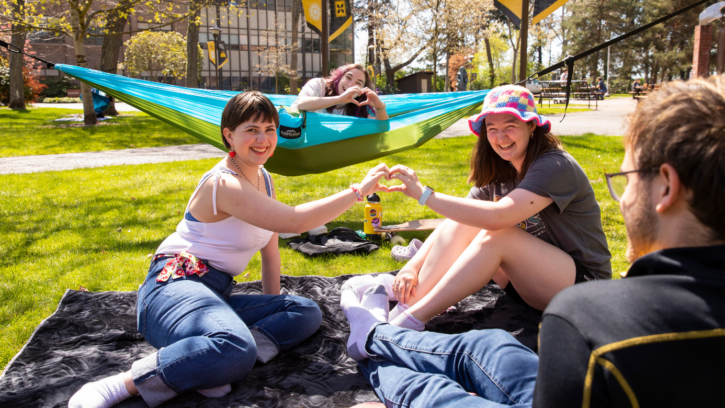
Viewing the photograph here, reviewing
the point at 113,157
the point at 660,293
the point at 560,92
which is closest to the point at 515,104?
the point at 660,293

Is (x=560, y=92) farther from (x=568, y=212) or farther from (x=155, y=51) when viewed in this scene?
(x=568, y=212)

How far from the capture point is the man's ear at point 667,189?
0.82 m

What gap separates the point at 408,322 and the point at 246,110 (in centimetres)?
103

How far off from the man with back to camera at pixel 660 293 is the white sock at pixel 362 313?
104cm

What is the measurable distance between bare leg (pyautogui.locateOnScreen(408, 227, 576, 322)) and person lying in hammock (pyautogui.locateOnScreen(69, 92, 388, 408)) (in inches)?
18.6

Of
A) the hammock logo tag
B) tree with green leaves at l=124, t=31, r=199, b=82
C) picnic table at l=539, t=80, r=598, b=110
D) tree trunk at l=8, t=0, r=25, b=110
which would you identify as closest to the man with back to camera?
the hammock logo tag

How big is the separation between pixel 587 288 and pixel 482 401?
546mm

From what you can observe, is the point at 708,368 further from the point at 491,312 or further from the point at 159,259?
the point at 159,259

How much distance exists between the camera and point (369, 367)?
68.2 inches

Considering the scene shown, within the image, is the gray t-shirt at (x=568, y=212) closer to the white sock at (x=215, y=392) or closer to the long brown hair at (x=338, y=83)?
the white sock at (x=215, y=392)

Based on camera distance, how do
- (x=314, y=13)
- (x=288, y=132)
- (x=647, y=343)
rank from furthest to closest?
(x=314, y=13) → (x=288, y=132) → (x=647, y=343)

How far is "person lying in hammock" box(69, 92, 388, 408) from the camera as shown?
5.21 ft

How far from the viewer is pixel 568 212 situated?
1890mm

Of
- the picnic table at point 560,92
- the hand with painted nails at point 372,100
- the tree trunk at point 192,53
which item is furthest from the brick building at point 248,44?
the hand with painted nails at point 372,100
